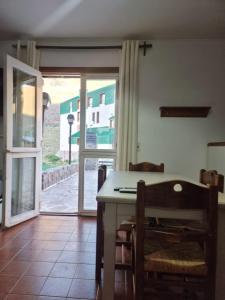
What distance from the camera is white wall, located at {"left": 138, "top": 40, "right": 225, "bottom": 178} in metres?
3.72

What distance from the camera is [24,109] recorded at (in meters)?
3.70

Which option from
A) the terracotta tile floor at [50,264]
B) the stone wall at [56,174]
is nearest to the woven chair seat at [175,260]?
the terracotta tile floor at [50,264]

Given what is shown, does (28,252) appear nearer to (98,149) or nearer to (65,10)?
(98,149)

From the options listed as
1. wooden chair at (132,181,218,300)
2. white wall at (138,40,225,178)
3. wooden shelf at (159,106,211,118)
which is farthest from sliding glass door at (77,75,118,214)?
wooden chair at (132,181,218,300)

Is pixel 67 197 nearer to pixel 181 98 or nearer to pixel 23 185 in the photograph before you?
pixel 23 185

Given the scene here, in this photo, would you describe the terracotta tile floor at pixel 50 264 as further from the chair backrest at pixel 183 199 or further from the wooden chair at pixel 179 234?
the chair backrest at pixel 183 199

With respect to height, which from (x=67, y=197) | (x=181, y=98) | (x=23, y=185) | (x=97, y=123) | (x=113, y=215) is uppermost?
(x=181, y=98)

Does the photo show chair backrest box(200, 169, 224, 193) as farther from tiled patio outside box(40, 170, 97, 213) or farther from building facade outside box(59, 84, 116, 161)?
tiled patio outside box(40, 170, 97, 213)

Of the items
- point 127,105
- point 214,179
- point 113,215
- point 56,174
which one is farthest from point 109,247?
point 56,174

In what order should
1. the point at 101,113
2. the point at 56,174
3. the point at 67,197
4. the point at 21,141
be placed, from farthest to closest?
the point at 56,174 → the point at 67,197 → the point at 101,113 → the point at 21,141

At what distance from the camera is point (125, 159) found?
3.74 m

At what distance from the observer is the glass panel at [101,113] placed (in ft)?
12.9

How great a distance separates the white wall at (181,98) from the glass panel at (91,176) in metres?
0.50

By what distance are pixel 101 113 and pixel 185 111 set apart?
120 cm
